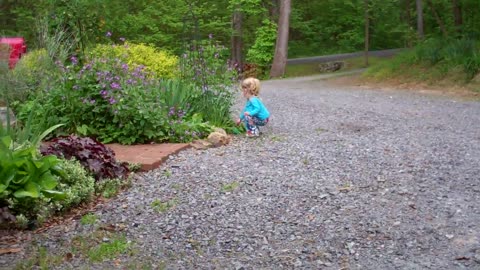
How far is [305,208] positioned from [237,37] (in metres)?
25.5

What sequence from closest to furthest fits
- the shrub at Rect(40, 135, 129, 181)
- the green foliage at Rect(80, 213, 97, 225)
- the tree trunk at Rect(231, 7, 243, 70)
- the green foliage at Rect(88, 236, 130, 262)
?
the green foliage at Rect(88, 236, 130, 262) < the green foliage at Rect(80, 213, 97, 225) < the shrub at Rect(40, 135, 129, 181) < the tree trunk at Rect(231, 7, 243, 70)

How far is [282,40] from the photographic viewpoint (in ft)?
78.1

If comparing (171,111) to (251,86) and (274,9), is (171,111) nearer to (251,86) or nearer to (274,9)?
(251,86)

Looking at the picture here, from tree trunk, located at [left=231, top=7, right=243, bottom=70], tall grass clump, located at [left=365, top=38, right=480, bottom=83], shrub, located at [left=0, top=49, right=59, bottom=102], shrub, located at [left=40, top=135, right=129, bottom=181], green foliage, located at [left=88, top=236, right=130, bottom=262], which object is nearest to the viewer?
green foliage, located at [left=88, top=236, right=130, bottom=262]

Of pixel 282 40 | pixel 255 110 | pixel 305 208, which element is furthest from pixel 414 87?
pixel 305 208

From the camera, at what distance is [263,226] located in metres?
4.12

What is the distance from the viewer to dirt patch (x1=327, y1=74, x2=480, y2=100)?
14375 mm

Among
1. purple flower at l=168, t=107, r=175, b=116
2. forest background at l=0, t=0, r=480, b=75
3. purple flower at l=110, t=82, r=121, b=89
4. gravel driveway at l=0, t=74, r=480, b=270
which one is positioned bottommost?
gravel driveway at l=0, t=74, r=480, b=270

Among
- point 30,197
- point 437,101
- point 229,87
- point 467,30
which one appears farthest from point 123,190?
point 467,30

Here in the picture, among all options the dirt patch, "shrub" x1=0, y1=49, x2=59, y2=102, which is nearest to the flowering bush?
"shrub" x1=0, y1=49, x2=59, y2=102

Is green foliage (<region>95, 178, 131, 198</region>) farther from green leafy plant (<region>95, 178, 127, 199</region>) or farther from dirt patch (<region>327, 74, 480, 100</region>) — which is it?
dirt patch (<region>327, 74, 480, 100</region>)

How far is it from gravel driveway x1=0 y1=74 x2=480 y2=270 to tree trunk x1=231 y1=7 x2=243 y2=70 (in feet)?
69.7

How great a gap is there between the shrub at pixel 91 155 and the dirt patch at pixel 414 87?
34.4 feet

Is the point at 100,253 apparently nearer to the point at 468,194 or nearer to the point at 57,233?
the point at 57,233
